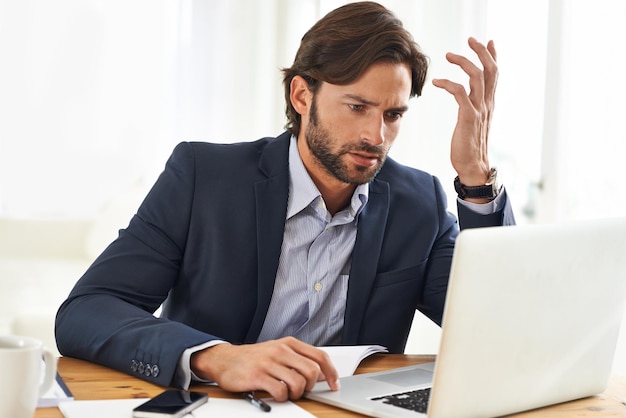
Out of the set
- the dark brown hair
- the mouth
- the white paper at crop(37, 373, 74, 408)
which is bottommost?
the white paper at crop(37, 373, 74, 408)

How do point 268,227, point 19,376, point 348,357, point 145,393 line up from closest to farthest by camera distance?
point 19,376
point 145,393
point 348,357
point 268,227

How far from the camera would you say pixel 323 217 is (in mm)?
1808

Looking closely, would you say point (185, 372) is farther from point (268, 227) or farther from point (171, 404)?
point (268, 227)

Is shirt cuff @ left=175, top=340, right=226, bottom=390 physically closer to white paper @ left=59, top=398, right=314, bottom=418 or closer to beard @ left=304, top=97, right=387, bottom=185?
white paper @ left=59, top=398, right=314, bottom=418

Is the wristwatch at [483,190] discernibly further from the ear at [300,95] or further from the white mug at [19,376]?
the white mug at [19,376]

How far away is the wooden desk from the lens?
117 centimetres

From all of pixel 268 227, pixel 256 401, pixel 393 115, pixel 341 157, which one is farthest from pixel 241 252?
pixel 256 401

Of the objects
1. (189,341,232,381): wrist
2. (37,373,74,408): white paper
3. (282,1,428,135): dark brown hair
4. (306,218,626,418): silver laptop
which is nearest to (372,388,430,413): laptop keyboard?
(306,218,626,418): silver laptop

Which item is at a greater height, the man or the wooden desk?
the man

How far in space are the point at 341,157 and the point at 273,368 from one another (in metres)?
0.69

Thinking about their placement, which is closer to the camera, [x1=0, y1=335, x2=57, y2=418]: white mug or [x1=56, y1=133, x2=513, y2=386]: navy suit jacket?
[x1=0, y1=335, x2=57, y2=418]: white mug

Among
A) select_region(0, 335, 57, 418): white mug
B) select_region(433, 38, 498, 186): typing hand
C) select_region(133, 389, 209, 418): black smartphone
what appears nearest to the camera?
select_region(0, 335, 57, 418): white mug

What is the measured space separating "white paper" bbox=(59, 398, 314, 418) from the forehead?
799 mm

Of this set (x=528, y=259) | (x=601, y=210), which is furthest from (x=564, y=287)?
(x=601, y=210)
